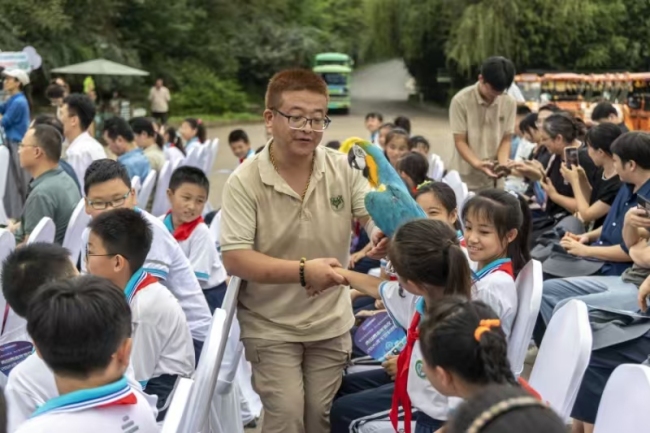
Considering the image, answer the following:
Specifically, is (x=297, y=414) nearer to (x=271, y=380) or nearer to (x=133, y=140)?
(x=271, y=380)

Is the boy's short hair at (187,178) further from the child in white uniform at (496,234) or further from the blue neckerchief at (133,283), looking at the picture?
the child in white uniform at (496,234)

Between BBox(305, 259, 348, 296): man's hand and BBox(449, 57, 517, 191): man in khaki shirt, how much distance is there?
2.90m

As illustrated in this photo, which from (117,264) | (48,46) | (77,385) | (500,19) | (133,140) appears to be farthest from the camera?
(500,19)

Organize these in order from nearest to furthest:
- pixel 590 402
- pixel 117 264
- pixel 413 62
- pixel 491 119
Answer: pixel 117 264 < pixel 590 402 < pixel 491 119 < pixel 413 62

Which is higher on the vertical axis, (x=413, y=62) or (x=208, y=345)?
(x=208, y=345)

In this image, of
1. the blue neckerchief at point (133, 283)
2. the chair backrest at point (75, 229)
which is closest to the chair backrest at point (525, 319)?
the blue neckerchief at point (133, 283)

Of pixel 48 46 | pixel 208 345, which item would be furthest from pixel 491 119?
pixel 48 46

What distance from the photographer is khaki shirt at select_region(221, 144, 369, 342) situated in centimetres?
285

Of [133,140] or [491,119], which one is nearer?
[491,119]

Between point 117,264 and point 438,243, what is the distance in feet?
3.64

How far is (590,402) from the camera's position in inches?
124

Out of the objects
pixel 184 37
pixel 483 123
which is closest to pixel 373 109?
pixel 184 37

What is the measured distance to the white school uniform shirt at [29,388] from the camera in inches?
85.7

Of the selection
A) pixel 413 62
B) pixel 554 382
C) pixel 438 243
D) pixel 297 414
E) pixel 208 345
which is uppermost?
pixel 438 243
